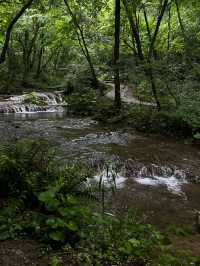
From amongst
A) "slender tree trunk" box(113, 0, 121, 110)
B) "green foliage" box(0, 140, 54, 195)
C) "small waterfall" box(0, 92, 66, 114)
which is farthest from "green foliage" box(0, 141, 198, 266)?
"small waterfall" box(0, 92, 66, 114)

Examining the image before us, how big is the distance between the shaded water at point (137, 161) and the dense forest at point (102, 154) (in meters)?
0.03

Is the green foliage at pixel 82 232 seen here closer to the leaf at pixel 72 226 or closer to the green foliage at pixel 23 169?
the leaf at pixel 72 226

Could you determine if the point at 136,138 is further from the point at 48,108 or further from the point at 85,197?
the point at 48,108

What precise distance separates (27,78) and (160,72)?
54.9 feet

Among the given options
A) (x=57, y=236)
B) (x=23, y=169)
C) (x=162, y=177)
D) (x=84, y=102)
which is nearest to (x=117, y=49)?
(x=84, y=102)

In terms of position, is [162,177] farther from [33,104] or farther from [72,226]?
[33,104]

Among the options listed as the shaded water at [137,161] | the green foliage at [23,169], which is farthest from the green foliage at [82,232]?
the shaded water at [137,161]

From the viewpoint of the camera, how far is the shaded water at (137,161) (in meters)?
6.22

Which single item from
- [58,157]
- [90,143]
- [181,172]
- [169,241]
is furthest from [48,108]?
[169,241]

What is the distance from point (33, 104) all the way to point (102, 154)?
34.0ft

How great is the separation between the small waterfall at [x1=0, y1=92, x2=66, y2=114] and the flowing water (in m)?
2.89

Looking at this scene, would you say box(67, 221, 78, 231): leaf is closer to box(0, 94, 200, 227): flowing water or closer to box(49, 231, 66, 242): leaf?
box(49, 231, 66, 242): leaf

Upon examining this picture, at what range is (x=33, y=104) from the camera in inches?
723

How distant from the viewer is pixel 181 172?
8047mm
